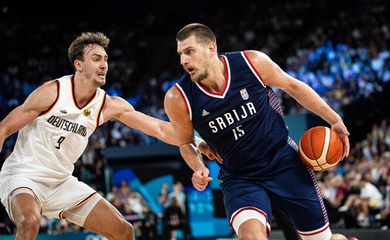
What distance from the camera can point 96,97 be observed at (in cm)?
600

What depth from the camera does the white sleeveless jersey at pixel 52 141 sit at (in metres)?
5.70

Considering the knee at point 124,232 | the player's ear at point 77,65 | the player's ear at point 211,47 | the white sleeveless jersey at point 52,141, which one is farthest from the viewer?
the player's ear at point 77,65

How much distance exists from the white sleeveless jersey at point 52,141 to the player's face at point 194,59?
4.77ft

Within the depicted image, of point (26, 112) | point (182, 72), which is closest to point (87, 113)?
point (26, 112)

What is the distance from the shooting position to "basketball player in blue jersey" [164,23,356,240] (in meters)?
4.87

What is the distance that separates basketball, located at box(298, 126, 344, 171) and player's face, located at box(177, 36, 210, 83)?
102 cm

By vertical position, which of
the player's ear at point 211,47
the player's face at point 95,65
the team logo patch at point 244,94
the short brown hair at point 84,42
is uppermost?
the short brown hair at point 84,42

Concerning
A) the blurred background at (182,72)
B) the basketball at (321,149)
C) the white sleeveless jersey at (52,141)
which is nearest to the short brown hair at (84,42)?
the white sleeveless jersey at (52,141)

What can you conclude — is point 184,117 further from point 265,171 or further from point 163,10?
point 163,10

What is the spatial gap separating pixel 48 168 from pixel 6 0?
6.00m

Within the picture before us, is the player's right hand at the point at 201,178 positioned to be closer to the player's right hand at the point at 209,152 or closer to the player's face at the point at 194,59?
the player's right hand at the point at 209,152

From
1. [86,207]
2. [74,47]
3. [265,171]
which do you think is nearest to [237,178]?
[265,171]

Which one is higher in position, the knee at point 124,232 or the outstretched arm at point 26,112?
the outstretched arm at point 26,112

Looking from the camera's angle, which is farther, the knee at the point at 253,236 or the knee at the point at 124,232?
the knee at the point at 124,232
